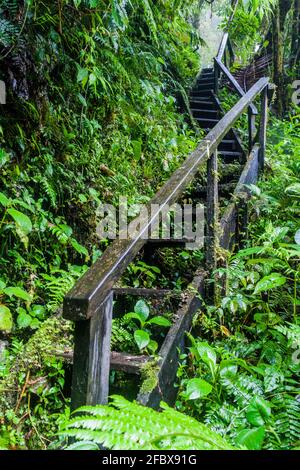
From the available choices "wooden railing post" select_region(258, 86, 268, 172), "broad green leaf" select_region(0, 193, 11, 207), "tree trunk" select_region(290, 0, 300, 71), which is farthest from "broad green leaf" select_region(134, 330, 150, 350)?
"tree trunk" select_region(290, 0, 300, 71)

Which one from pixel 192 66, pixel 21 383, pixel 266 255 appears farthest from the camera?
pixel 192 66

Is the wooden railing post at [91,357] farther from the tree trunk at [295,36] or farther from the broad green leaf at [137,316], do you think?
the tree trunk at [295,36]

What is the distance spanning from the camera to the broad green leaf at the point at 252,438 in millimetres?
1415

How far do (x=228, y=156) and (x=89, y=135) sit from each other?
269 cm

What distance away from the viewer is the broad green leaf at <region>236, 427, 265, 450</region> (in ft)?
4.64

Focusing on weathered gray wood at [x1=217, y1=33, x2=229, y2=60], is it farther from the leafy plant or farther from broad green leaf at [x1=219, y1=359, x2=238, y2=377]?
broad green leaf at [x1=219, y1=359, x2=238, y2=377]

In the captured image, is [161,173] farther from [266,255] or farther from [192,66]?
[192,66]

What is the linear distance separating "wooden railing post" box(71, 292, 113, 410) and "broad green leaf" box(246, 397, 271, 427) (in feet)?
2.10

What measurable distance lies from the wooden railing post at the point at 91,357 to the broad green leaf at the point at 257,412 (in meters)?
0.64

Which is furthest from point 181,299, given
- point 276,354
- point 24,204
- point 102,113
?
point 102,113

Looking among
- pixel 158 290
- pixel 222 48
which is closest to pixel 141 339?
pixel 158 290

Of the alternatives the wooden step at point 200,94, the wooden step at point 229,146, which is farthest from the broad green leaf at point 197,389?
the wooden step at point 200,94

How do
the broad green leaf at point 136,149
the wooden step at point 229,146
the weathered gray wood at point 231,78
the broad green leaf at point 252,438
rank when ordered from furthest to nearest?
the weathered gray wood at point 231,78 → the wooden step at point 229,146 → the broad green leaf at point 136,149 → the broad green leaf at point 252,438

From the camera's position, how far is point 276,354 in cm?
204
